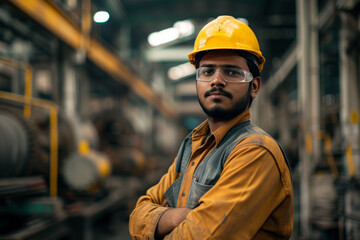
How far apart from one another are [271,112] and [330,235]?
10.5 m

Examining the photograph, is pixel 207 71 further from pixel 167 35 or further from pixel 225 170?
pixel 167 35

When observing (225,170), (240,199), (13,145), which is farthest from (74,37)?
(240,199)

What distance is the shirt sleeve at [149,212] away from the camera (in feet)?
4.53

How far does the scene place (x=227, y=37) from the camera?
4.52 feet

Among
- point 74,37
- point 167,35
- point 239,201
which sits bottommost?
point 239,201

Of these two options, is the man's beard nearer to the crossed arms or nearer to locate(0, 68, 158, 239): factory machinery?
the crossed arms

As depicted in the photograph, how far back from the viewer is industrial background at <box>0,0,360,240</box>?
333 cm

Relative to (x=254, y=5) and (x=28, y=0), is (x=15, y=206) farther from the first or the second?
(x=254, y=5)

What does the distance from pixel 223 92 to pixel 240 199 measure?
1.50ft

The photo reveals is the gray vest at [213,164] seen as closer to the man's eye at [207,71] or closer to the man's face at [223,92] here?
the man's face at [223,92]

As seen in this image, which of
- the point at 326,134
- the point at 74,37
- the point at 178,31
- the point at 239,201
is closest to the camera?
the point at 239,201

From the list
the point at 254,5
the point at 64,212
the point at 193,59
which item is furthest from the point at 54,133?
the point at 254,5

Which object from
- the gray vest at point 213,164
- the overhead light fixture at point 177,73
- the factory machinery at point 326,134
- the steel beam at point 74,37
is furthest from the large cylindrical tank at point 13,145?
the overhead light fixture at point 177,73

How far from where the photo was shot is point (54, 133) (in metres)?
4.04
